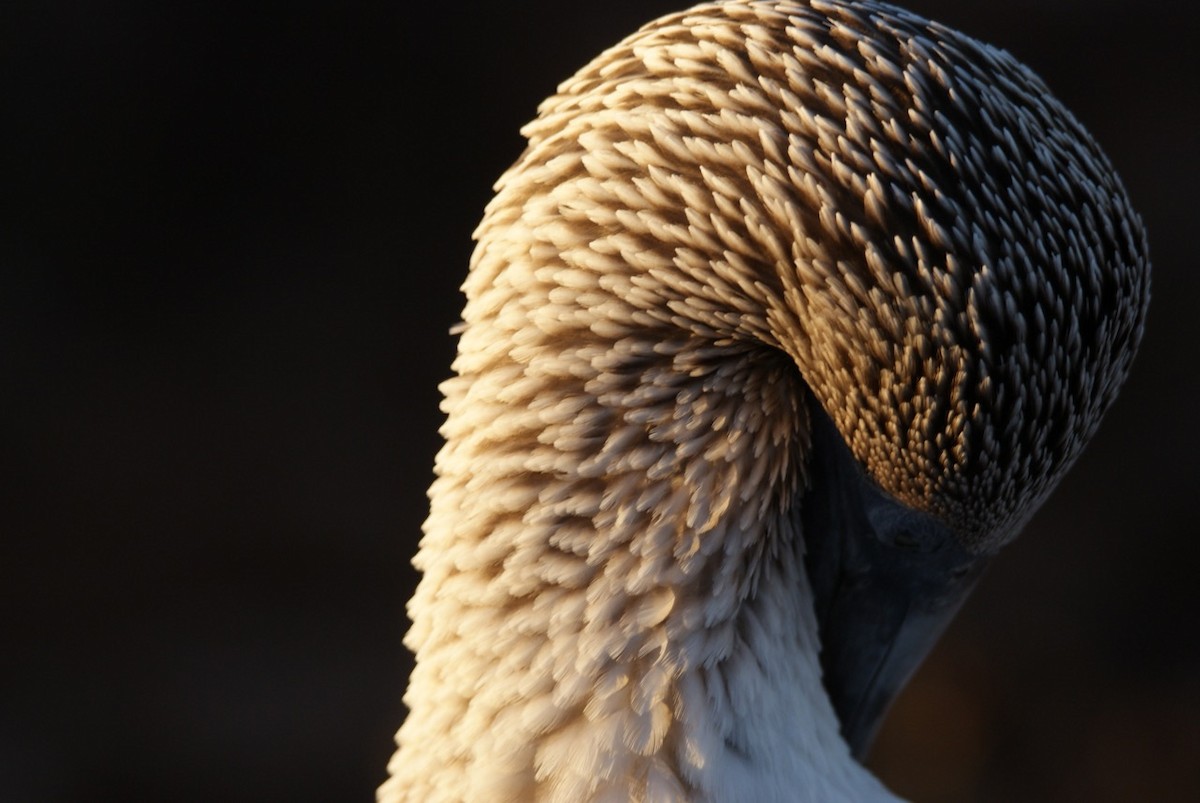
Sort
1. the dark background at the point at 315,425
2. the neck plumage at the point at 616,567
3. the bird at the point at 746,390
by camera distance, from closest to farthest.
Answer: the bird at the point at 746,390
the neck plumage at the point at 616,567
the dark background at the point at 315,425

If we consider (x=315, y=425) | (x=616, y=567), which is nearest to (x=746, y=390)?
(x=616, y=567)

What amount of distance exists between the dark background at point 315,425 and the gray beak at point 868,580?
2.85 meters

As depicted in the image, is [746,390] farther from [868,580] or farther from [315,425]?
[315,425]

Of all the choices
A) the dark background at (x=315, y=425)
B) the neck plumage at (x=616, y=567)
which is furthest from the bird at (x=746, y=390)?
the dark background at (x=315, y=425)

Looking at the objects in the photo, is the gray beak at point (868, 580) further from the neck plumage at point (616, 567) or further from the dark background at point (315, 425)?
the dark background at point (315, 425)

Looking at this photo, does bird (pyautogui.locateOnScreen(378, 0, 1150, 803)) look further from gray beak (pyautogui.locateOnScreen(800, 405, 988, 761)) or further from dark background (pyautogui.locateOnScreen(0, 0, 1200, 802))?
dark background (pyautogui.locateOnScreen(0, 0, 1200, 802))

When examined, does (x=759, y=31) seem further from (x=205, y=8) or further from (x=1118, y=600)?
(x=1118, y=600)

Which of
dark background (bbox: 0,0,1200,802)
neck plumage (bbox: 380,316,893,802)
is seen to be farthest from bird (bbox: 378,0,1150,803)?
dark background (bbox: 0,0,1200,802)

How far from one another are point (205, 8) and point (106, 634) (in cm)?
210

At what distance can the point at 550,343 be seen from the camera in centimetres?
171

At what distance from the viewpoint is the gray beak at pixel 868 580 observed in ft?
5.77

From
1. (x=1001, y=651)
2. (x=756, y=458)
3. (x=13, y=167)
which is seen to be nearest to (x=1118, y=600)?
(x=1001, y=651)

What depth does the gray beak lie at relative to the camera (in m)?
1.76

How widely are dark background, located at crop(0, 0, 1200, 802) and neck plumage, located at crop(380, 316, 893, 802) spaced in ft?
9.55
